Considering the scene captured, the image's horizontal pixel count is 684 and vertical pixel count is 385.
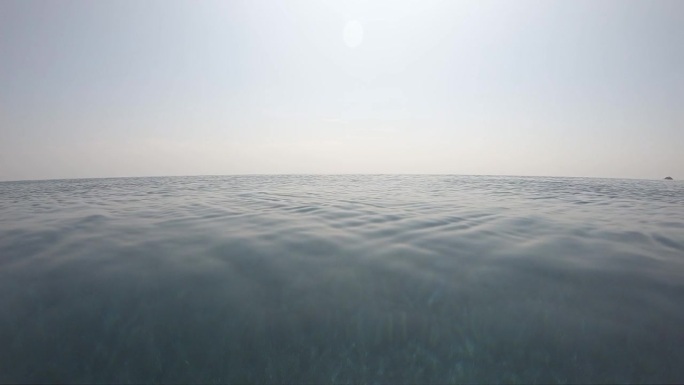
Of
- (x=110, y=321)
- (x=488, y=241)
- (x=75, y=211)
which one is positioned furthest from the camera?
(x=75, y=211)

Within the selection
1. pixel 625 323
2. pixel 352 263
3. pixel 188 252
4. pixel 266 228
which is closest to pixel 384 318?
pixel 352 263

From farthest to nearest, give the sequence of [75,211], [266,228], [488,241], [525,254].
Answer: [75,211], [266,228], [488,241], [525,254]

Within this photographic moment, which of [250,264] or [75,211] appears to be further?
[75,211]

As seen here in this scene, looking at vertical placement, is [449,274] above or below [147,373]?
above

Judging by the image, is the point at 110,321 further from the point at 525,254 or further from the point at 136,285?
the point at 525,254

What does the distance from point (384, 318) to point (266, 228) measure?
16.6 ft

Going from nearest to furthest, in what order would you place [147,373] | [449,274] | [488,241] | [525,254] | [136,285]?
[147,373] < [136,285] < [449,274] < [525,254] < [488,241]

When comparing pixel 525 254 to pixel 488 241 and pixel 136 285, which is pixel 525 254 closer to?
pixel 488 241

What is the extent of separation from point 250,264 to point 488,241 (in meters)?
5.55

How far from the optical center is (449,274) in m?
4.55

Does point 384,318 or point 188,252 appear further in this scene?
point 188,252

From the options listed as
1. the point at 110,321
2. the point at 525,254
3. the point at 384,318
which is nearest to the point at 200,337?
the point at 110,321

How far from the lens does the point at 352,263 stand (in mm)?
5027

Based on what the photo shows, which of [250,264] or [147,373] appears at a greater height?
[250,264]
